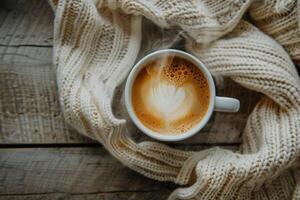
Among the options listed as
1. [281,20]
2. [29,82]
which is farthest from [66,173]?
[281,20]

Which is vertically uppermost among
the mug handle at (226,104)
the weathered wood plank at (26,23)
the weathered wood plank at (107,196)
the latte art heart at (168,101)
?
the weathered wood plank at (26,23)

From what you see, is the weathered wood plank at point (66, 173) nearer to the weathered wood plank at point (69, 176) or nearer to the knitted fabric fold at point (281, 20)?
the weathered wood plank at point (69, 176)

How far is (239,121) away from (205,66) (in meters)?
0.10

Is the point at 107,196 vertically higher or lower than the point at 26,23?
lower

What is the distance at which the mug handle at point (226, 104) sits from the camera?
1.92 ft

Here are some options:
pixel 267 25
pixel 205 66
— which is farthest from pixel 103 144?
pixel 267 25

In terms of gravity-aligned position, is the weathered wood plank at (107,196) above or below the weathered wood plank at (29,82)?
below

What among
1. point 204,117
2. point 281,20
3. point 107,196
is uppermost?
point 281,20

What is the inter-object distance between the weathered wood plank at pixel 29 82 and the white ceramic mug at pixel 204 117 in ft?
0.13

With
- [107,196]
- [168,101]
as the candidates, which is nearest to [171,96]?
[168,101]

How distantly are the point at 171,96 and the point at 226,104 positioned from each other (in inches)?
3.1

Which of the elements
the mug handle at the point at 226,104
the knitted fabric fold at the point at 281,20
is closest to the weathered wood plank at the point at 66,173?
the mug handle at the point at 226,104

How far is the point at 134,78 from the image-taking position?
0.61m

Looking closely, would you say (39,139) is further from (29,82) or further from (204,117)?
(204,117)
